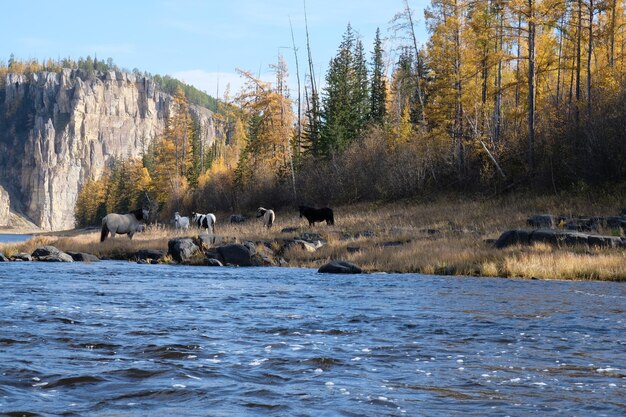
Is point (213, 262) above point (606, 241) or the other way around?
the other way around

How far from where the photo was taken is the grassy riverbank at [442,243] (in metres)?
18.9

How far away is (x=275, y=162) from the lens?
6294 cm

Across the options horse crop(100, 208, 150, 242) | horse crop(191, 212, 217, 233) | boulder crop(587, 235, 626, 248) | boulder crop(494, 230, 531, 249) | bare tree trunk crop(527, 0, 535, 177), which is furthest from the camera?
horse crop(191, 212, 217, 233)

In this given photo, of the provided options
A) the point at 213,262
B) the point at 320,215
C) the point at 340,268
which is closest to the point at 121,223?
the point at 213,262

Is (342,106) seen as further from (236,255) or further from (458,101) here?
(236,255)

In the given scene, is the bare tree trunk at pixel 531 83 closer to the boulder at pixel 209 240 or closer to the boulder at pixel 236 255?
the boulder at pixel 209 240

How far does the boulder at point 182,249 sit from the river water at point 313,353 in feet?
42.4

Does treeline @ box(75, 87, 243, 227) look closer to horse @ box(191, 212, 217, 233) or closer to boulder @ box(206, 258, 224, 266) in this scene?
horse @ box(191, 212, 217, 233)

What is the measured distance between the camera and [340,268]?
843 inches

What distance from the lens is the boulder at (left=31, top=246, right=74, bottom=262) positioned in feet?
89.5

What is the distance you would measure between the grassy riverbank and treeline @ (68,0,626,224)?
9.02 ft

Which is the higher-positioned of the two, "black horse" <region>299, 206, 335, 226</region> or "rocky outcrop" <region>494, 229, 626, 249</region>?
"black horse" <region>299, 206, 335, 226</region>

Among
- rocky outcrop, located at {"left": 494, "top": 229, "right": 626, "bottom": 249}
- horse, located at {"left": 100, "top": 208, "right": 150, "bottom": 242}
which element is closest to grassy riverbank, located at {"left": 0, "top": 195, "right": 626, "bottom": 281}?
rocky outcrop, located at {"left": 494, "top": 229, "right": 626, "bottom": 249}

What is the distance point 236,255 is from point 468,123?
74.5 ft
